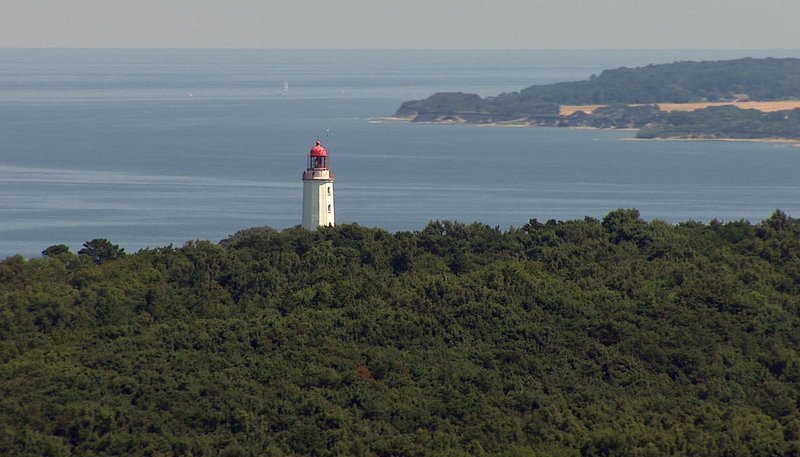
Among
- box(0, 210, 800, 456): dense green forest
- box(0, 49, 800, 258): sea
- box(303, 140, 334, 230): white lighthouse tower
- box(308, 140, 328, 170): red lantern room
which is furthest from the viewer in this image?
box(0, 49, 800, 258): sea

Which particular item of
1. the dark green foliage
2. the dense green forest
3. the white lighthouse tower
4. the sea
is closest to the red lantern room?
the white lighthouse tower

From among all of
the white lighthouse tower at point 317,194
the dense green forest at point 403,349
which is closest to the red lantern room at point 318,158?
the white lighthouse tower at point 317,194

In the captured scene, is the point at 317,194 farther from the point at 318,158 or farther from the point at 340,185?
the point at 340,185

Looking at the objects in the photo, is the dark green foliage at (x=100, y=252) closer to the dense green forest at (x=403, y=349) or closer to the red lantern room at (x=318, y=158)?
the dense green forest at (x=403, y=349)

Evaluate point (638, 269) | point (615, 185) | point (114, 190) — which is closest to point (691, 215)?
point (615, 185)

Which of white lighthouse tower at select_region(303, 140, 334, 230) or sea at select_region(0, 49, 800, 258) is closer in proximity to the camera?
white lighthouse tower at select_region(303, 140, 334, 230)

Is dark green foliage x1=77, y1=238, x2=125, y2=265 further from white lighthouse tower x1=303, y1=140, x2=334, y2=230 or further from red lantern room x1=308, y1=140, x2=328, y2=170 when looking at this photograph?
red lantern room x1=308, y1=140, x2=328, y2=170
